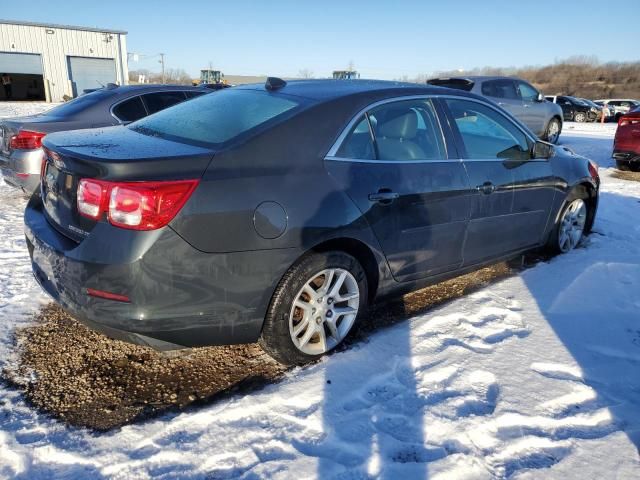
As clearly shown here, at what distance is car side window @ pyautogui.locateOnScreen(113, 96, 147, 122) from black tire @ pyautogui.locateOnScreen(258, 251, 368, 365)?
417 cm

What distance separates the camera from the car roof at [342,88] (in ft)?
9.70

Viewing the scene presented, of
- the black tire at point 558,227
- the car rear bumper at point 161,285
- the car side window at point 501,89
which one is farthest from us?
the car side window at point 501,89

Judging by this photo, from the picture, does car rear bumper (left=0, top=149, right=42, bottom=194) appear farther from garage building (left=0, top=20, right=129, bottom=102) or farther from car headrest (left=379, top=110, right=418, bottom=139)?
garage building (left=0, top=20, right=129, bottom=102)

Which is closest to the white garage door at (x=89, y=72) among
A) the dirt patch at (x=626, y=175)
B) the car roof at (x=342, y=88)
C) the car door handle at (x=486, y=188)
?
the dirt patch at (x=626, y=175)

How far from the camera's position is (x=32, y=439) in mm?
2154

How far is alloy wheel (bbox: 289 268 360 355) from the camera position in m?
2.70

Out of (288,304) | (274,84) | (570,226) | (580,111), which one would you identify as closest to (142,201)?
(288,304)

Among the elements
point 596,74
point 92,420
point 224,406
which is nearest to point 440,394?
point 224,406

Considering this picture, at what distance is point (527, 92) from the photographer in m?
11.5

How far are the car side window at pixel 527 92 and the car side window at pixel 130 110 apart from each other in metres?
9.04

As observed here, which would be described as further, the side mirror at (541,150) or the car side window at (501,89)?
the car side window at (501,89)

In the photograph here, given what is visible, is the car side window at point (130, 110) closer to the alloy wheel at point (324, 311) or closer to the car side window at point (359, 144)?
the car side window at point (359, 144)

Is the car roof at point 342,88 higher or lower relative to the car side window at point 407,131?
higher

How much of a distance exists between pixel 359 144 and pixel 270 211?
80cm
